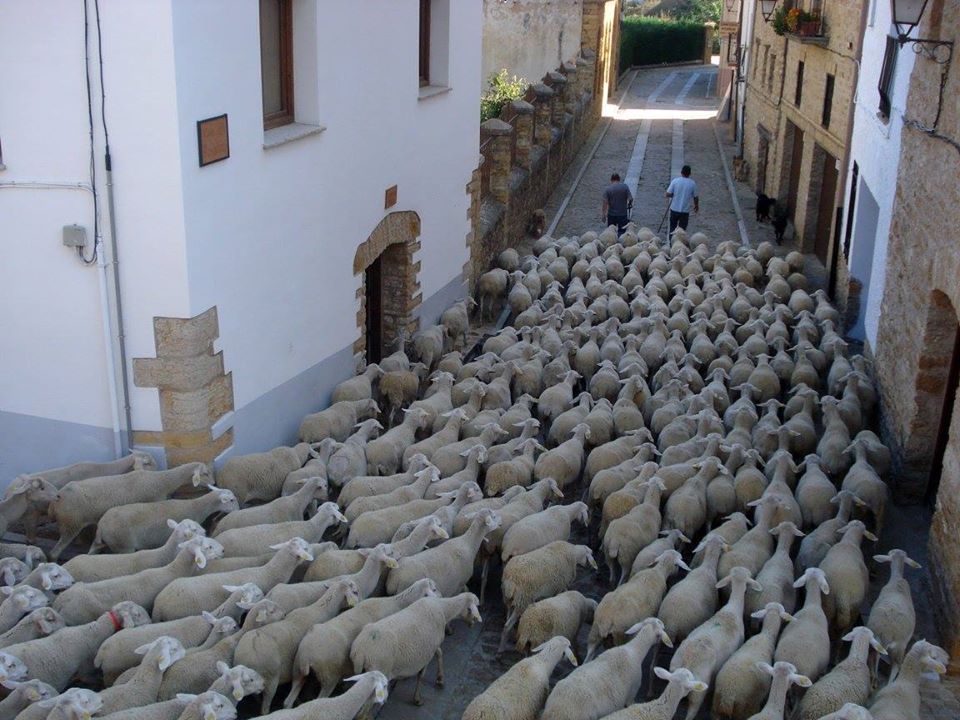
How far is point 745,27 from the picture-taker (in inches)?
1492

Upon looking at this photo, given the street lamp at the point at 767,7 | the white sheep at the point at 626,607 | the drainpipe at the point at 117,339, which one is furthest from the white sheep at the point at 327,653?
the street lamp at the point at 767,7

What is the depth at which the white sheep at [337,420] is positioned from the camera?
40.2ft

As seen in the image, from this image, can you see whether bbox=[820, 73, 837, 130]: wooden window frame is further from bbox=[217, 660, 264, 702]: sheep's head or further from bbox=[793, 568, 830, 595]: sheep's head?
bbox=[217, 660, 264, 702]: sheep's head

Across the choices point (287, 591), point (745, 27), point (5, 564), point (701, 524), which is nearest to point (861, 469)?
point (701, 524)

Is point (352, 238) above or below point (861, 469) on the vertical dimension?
above

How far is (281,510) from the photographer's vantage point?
10406mm

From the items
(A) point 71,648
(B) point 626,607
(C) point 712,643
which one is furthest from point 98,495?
(C) point 712,643

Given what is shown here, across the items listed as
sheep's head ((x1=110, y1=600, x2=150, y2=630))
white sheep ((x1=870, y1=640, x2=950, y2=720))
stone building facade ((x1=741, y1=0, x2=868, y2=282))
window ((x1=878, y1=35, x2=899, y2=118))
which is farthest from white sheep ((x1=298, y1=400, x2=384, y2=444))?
stone building facade ((x1=741, y1=0, x2=868, y2=282))

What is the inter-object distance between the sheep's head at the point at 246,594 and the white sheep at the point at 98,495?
2.04 m

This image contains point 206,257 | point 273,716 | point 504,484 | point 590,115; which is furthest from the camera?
point 590,115

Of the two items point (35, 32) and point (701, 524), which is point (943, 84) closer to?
point (701, 524)

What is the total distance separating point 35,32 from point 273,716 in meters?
6.34

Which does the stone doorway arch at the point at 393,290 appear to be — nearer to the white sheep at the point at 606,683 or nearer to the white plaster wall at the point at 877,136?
the white plaster wall at the point at 877,136

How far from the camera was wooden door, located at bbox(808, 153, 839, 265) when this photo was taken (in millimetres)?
22266
